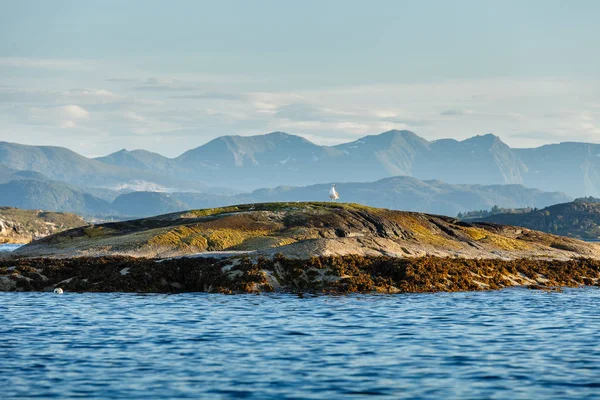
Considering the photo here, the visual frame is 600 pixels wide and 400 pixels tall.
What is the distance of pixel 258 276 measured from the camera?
50188 millimetres

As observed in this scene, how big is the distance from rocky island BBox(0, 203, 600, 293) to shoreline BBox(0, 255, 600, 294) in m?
0.07

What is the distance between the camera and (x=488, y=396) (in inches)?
880

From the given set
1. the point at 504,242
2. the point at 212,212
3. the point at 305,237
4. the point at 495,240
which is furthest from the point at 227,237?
the point at 504,242

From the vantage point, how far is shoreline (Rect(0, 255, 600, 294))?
164 feet

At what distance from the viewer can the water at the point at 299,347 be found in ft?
77.0

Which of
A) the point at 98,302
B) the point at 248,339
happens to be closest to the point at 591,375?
the point at 248,339

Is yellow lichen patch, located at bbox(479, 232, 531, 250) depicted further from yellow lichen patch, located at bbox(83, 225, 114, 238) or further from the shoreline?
yellow lichen patch, located at bbox(83, 225, 114, 238)

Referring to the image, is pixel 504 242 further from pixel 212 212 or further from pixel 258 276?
pixel 258 276

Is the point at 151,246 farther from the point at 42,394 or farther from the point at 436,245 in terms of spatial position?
the point at 42,394

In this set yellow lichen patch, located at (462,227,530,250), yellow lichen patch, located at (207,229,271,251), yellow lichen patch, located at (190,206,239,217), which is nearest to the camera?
yellow lichen patch, located at (207,229,271,251)

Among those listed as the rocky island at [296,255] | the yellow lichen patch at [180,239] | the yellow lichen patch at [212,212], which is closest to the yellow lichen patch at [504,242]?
the rocky island at [296,255]

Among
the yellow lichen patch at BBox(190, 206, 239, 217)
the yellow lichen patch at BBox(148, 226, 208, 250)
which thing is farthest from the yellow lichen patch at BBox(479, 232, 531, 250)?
the yellow lichen patch at BBox(148, 226, 208, 250)

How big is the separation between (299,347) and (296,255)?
2432 cm

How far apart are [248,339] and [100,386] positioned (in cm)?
913
